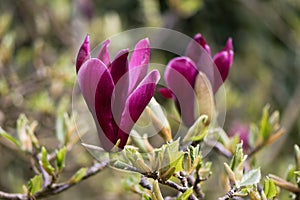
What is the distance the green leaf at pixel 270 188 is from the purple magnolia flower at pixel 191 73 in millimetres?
190

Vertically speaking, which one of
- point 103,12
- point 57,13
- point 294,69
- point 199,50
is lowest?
point 294,69

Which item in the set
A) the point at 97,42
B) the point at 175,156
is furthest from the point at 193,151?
the point at 97,42

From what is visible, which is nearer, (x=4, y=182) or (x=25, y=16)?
(x=4, y=182)

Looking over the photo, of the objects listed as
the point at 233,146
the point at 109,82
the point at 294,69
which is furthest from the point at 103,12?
the point at 109,82

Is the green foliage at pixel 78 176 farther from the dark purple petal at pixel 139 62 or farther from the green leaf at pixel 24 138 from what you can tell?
the dark purple petal at pixel 139 62

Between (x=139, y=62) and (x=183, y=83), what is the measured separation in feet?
0.50

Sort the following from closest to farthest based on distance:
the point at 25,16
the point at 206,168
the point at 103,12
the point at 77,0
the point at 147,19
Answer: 1. the point at 206,168
2. the point at 77,0
3. the point at 147,19
4. the point at 25,16
5. the point at 103,12

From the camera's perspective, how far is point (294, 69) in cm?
280

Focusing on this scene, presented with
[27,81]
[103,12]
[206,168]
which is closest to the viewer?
[206,168]

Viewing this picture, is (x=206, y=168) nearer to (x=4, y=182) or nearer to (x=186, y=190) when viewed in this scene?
(x=186, y=190)

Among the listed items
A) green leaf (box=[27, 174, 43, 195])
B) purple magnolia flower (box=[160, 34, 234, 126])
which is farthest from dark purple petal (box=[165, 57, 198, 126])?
green leaf (box=[27, 174, 43, 195])

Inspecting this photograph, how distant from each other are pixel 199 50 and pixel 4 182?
1.10 m

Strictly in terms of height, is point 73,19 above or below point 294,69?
above

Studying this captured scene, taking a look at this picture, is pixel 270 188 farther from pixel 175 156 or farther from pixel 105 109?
pixel 105 109
